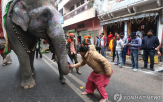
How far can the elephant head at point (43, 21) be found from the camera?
2.56m

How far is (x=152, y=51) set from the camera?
501cm

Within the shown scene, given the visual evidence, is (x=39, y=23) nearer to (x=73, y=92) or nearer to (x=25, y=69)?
(x=25, y=69)

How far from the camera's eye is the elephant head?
101 inches

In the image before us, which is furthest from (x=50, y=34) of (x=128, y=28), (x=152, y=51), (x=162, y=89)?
(x=128, y=28)

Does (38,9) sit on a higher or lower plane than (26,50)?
higher

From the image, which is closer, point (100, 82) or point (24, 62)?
point (100, 82)

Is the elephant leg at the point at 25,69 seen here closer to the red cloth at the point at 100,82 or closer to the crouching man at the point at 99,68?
the crouching man at the point at 99,68

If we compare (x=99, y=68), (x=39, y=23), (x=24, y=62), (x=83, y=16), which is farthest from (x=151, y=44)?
(x=83, y=16)

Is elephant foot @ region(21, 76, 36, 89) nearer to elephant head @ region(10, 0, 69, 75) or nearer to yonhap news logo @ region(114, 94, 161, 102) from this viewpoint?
elephant head @ region(10, 0, 69, 75)

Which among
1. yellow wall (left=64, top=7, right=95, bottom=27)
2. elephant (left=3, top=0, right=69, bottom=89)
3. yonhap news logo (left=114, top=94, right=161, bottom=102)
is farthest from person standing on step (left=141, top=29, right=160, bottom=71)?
yellow wall (left=64, top=7, right=95, bottom=27)

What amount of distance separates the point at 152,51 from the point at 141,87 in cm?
251

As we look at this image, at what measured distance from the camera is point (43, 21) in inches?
103

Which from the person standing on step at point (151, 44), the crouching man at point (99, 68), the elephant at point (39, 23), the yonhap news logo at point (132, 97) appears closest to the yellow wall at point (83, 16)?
the person standing on step at point (151, 44)

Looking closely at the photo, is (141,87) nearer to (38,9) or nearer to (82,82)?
(82,82)
